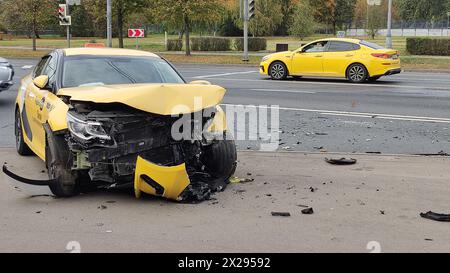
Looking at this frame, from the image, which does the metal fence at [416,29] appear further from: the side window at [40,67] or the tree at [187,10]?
the side window at [40,67]

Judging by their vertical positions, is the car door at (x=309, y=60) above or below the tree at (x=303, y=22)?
below

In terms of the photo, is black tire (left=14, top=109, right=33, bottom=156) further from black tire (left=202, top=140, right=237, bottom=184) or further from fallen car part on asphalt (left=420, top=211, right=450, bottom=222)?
fallen car part on asphalt (left=420, top=211, right=450, bottom=222)

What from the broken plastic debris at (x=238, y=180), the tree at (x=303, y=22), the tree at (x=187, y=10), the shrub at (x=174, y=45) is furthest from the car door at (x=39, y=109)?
the tree at (x=303, y=22)

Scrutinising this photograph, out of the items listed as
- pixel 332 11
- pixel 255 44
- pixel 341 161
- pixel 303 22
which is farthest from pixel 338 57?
pixel 332 11

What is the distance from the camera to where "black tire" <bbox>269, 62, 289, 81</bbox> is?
20.9 m

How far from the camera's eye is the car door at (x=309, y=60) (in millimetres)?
20250

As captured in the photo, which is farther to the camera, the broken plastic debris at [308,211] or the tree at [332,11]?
the tree at [332,11]

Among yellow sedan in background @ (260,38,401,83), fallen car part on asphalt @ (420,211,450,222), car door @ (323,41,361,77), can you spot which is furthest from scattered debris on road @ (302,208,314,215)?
car door @ (323,41,361,77)

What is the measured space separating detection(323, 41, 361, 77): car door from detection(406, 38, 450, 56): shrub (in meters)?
14.1

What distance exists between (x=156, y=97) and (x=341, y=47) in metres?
15.3

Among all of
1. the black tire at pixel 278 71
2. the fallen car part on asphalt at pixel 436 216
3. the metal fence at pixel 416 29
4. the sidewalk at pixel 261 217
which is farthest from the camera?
the metal fence at pixel 416 29

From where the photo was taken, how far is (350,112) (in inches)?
501

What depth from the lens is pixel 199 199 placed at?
609cm
